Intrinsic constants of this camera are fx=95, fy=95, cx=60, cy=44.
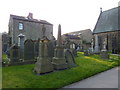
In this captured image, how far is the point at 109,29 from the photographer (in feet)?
77.3

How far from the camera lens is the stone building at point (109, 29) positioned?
21.9 meters

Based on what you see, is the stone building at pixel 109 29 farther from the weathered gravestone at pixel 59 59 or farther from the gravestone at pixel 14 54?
the gravestone at pixel 14 54

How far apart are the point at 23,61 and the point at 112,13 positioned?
86.2 feet

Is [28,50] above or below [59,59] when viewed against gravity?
above

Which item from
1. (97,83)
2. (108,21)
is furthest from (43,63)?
(108,21)

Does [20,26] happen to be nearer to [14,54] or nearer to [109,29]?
[14,54]

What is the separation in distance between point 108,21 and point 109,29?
3.12 metres

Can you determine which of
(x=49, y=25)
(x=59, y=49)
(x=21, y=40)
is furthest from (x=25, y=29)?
(x=59, y=49)

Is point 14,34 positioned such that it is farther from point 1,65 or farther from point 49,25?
point 1,65

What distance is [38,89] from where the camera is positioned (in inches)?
150

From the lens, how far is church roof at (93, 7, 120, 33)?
2325 centimetres

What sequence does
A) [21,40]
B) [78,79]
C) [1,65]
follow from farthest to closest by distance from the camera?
[21,40] < [1,65] < [78,79]

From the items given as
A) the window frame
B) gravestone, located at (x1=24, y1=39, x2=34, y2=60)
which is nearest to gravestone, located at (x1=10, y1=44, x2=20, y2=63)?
gravestone, located at (x1=24, y1=39, x2=34, y2=60)

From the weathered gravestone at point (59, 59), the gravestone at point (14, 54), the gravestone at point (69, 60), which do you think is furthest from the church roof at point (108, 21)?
the gravestone at point (14, 54)
